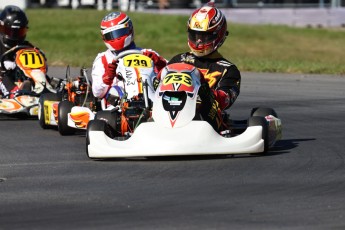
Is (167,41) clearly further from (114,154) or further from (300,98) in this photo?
(114,154)

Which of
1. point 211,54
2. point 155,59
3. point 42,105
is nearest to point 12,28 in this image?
point 42,105

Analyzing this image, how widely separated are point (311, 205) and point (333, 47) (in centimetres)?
2094

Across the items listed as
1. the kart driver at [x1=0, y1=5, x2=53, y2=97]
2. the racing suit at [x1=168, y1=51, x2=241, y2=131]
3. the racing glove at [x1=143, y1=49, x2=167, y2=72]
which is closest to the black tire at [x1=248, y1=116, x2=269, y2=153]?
the racing suit at [x1=168, y1=51, x2=241, y2=131]

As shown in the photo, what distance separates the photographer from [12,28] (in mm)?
12383

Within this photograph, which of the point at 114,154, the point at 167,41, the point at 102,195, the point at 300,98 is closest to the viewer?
the point at 102,195

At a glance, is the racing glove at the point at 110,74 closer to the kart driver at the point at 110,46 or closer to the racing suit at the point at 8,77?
the kart driver at the point at 110,46

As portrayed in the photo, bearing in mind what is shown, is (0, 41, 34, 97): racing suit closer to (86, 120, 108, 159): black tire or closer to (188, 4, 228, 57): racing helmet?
(188, 4, 228, 57): racing helmet

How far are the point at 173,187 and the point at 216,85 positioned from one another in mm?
2335

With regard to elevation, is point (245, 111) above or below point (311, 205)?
below

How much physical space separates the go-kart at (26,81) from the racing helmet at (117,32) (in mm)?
1629

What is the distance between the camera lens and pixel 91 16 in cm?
3497

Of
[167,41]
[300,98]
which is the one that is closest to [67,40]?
[167,41]

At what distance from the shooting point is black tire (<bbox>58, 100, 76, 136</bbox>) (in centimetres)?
982

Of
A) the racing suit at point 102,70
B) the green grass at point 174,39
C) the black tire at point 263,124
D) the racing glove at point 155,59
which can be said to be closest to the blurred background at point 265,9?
the green grass at point 174,39
